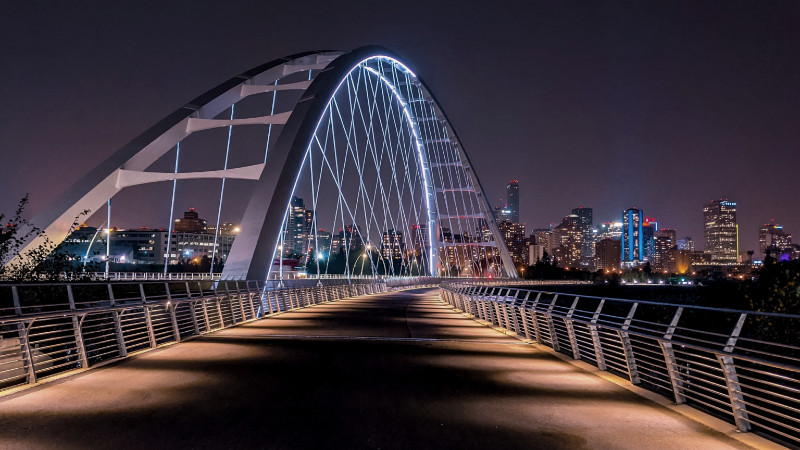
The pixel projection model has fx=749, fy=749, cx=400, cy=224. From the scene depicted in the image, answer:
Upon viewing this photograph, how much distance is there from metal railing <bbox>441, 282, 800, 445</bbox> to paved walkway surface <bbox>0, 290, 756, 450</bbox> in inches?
19.9

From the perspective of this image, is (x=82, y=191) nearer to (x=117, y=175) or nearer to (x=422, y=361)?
(x=117, y=175)

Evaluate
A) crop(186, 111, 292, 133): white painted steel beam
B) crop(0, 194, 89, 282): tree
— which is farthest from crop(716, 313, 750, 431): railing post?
crop(186, 111, 292, 133): white painted steel beam

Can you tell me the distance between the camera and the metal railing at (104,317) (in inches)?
391

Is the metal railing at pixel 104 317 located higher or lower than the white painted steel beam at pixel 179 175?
lower

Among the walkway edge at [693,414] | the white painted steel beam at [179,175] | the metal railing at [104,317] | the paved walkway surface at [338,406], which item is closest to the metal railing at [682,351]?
the walkway edge at [693,414]

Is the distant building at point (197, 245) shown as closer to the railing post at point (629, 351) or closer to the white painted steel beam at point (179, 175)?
the white painted steel beam at point (179, 175)

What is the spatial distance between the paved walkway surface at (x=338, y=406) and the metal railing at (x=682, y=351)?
0.51 metres

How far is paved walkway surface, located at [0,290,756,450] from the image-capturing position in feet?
20.8

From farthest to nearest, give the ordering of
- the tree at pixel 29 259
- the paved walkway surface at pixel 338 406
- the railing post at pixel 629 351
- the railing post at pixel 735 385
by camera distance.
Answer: the tree at pixel 29 259 < the railing post at pixel 629 351 < the railing post at pixel 735 385 < the paved walkway surface at pixel 338 406

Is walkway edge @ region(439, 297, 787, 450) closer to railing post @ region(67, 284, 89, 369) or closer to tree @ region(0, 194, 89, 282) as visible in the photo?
railing post @ region(67, 284, 89, 369)

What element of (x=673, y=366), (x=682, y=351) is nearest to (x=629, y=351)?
(x=673, y=366)

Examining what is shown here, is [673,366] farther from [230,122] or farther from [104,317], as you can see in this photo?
[230,122]

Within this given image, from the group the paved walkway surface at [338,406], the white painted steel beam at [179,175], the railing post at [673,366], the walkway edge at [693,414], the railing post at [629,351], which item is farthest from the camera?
the white painted steel beam at [179,175]

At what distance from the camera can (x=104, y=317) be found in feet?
49.0
